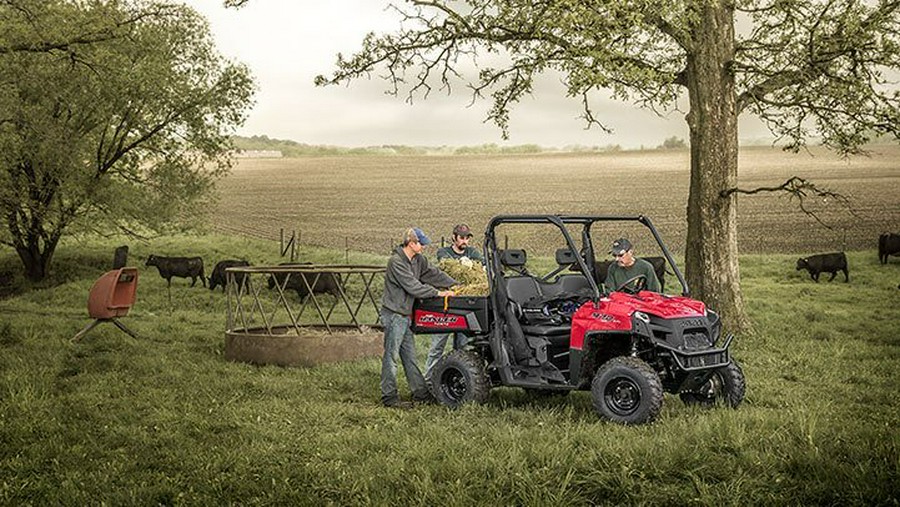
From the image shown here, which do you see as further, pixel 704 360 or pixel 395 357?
pixel 395 357

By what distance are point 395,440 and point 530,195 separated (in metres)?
46.0

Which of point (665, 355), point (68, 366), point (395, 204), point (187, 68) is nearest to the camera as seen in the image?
point (665, 355)

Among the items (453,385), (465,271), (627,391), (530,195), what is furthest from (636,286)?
(530,195)

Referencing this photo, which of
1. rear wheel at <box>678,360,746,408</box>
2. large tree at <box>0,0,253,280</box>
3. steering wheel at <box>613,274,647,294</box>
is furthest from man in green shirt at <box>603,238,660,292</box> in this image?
large tree at <box>0,0,253,280</box>

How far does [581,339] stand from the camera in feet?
39.9

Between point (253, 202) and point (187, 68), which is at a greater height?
point (187, 68)

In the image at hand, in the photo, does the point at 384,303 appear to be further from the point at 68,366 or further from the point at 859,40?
the point at 859,40

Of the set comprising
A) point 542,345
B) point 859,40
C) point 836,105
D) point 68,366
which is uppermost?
point 859,40

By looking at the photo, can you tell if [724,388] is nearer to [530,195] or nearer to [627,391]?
[627,391]

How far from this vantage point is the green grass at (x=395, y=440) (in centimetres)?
927

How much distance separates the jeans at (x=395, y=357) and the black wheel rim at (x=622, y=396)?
331 cm

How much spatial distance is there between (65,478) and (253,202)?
4810cm

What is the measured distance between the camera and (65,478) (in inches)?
412

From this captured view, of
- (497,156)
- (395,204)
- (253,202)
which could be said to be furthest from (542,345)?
(497,156)
